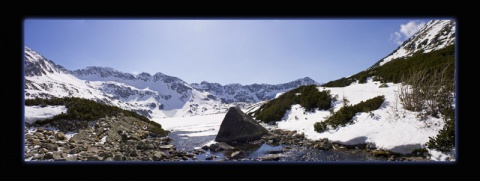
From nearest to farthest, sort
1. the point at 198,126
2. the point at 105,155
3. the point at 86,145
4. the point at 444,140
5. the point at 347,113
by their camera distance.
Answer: the point at 444,140 → the point at 105,155 → the point at 86,145 → the point at 347,113 → the point at 198,126

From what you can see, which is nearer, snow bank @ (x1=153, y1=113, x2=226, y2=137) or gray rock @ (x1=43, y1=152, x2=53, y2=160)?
gray rock @ (x1=43, y1=152, x2=53, y2=160)

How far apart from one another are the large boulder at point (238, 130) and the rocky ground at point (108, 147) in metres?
1.36

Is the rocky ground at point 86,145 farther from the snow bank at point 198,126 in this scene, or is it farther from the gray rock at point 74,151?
the snow bank at point 198,126

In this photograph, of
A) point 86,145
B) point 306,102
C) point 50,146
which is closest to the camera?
point 50,146

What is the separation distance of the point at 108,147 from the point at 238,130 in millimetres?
8424

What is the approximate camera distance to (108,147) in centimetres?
1302

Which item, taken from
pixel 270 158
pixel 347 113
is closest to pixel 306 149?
pixel 270 158

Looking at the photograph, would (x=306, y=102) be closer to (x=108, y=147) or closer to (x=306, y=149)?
(x=306, y=149)

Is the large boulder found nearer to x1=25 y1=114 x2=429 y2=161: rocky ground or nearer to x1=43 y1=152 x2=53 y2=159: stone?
x1=25 y1=114 x2=429 y2=161: rocky ground

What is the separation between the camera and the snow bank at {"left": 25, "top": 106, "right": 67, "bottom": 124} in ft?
44.9

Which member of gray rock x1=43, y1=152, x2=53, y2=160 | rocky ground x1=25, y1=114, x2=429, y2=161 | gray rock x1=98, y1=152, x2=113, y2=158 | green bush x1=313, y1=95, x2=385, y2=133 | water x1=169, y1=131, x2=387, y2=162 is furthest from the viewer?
green bush x1=313, y1=95, x2=385, y2=133

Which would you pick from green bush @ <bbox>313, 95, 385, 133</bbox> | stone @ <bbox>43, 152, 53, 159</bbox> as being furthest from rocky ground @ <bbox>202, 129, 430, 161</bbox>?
stone @ <bbox>43, 152, 53, 159</bbox>

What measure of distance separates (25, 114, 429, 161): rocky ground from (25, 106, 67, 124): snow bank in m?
0.63
